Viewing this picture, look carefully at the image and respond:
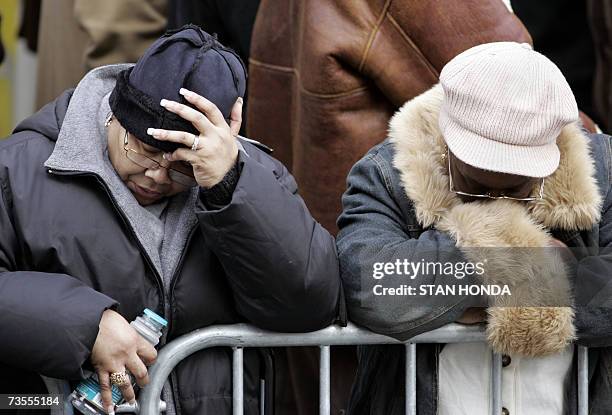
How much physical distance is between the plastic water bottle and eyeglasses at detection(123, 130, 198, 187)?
11.7 inches

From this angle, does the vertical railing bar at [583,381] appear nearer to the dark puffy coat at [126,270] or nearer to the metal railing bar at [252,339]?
the metal railing bar at [252,339]

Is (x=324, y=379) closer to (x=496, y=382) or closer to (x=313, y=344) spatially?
(x=313, y=344)

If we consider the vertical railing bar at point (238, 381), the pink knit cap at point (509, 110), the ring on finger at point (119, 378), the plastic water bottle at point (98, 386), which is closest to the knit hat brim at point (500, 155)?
the pink knit cap at point (509, 110)

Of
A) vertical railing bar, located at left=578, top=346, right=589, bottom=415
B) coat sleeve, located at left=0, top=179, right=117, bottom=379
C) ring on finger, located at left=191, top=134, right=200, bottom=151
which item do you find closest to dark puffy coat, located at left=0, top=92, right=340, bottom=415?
coat sleeve, located at left=0, top=179, right=117, bottom=379

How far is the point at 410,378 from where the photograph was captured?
9.46ft

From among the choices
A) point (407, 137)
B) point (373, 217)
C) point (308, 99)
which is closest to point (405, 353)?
point (373, 217)

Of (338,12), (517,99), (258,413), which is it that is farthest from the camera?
(338,12)

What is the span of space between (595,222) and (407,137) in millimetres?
481

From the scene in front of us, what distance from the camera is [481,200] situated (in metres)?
2.90

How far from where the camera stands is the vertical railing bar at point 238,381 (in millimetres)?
2838

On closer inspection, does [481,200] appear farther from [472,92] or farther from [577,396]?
[577,396]

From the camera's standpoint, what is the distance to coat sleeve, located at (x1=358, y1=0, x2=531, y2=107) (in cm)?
352

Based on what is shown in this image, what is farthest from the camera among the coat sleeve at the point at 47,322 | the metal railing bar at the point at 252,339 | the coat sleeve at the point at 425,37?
the coat sleeve at the point at 425,37

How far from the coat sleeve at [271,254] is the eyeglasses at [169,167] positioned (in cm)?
10
